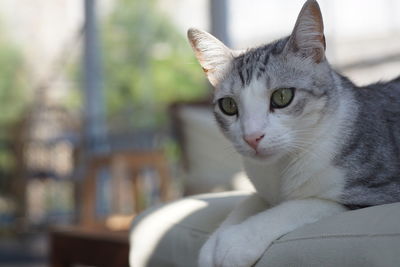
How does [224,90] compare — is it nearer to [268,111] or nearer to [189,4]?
[268,111]

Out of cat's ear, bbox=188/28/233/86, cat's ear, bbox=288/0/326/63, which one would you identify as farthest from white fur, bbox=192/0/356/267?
cat's ear, bbox=188/28/233/86

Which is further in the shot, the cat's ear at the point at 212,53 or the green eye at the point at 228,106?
the cat's ear at the point at 212,53

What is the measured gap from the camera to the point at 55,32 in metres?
7.40

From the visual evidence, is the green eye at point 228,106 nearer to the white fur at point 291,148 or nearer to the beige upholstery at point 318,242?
the white fur at point 291,148

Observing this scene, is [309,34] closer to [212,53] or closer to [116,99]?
[212,53]

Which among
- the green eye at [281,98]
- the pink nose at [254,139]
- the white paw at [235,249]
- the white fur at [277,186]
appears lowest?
the white paw at [235,249]

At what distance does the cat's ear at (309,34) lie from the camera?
3.28 feet

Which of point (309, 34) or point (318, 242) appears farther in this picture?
point (309, 34)

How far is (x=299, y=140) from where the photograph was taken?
40.0 inches

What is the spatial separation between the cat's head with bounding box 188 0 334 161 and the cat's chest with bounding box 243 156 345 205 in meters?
0.04

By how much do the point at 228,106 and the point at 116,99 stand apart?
5089mm

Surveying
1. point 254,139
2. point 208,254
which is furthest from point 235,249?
point 254,139

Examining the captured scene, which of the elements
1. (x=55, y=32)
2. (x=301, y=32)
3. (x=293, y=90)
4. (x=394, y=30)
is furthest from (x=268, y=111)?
(x=55, y=32)

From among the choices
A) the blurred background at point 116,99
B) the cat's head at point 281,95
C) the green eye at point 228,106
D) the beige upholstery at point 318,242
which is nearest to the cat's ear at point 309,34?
the cat's head at point 281,95
